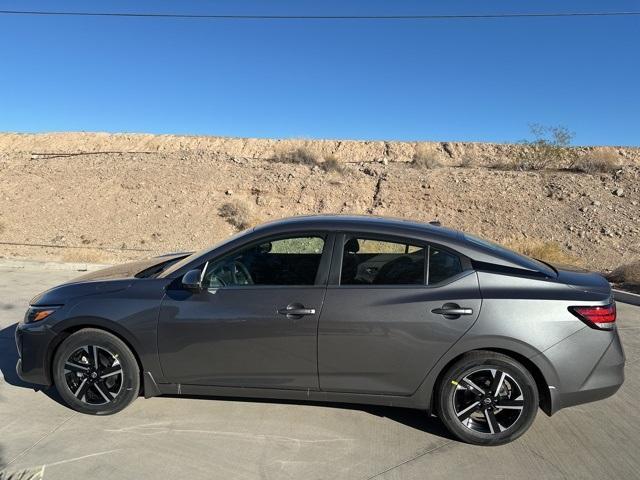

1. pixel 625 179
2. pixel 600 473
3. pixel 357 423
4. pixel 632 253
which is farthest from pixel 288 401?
pixel 625 179

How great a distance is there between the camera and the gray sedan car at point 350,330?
12.4 ft

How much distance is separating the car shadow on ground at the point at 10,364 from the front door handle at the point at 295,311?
2133mm

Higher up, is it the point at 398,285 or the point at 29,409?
the point at 398,285

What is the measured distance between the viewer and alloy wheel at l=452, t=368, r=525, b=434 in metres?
3.82

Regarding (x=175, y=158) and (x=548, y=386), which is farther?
(x=175, y=158)

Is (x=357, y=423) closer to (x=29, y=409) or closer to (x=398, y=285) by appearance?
(x=398, y=285)

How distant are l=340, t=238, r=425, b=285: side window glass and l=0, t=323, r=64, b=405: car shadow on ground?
2.68 m

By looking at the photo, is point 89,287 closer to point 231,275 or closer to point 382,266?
point 231,275

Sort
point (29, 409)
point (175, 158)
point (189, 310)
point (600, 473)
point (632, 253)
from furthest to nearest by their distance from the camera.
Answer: point (175, 158), point (632, 253), point (29, 409), point (189, 310), point (600, 473)

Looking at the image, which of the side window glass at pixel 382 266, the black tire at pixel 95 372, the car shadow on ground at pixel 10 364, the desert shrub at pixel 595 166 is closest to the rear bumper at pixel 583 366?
the side window glass at pixel 382 266

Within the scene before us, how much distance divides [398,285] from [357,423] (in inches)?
45.5

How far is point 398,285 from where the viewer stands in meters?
3.96

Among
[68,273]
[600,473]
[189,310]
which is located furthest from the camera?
[68,273]

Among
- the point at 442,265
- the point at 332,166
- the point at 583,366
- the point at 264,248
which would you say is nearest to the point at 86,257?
the point at 264,248
